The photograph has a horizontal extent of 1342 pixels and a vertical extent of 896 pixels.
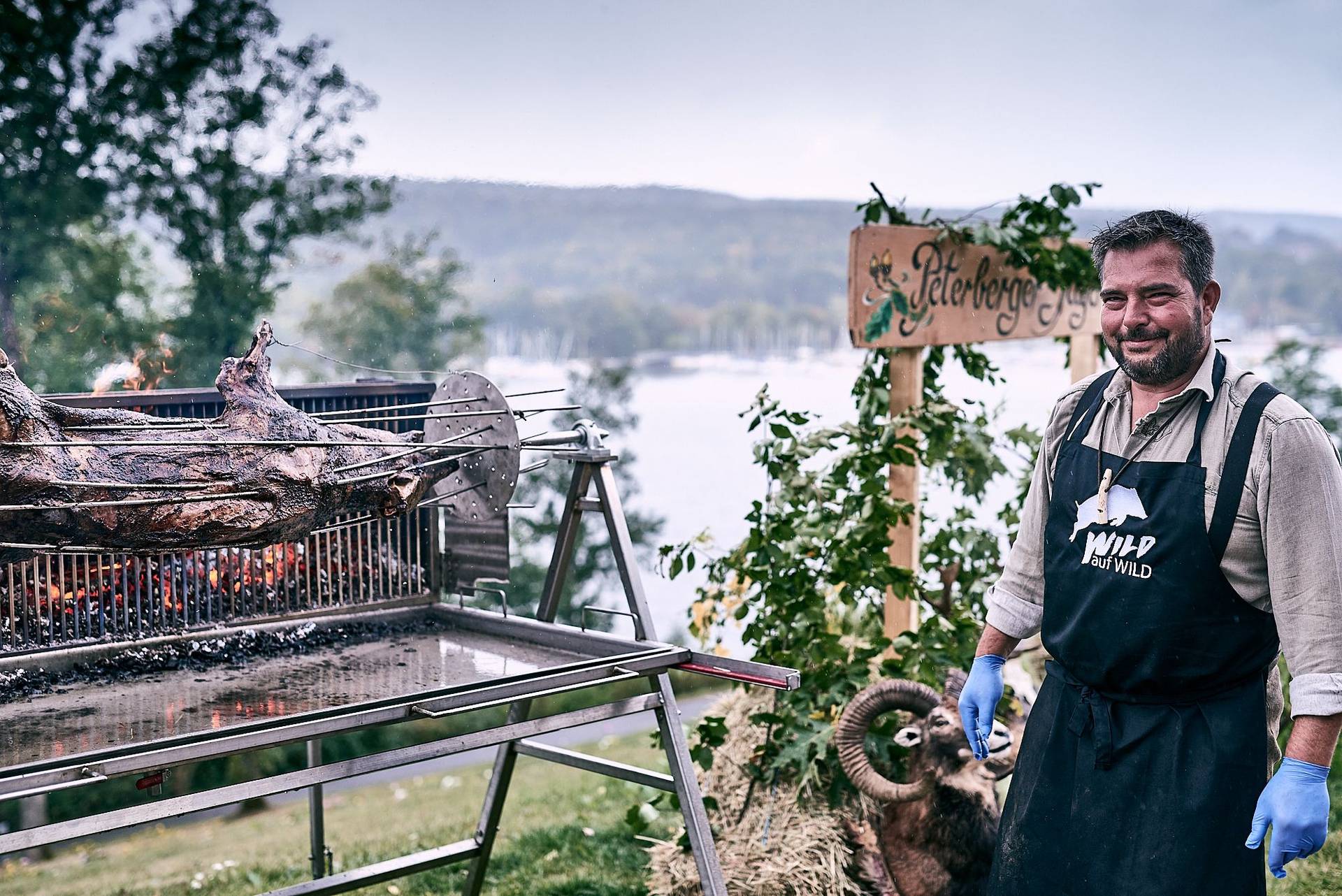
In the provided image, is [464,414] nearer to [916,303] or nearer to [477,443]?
[477,443]

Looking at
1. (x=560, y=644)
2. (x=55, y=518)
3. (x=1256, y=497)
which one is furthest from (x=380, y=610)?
(x=1256, y=497)

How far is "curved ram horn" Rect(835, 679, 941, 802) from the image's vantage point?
3617mm

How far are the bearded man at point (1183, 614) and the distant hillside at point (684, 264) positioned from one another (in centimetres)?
436

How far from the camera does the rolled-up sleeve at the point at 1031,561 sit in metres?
2.81

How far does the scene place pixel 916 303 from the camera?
169 inches

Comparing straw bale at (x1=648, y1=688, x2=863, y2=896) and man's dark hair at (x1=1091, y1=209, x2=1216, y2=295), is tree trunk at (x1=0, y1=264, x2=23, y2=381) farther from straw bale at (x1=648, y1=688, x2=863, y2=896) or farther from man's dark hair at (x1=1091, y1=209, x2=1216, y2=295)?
man's dark hair at (x1=1091, y1=209, x2=1216, y2=295)

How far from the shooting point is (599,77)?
657 centimetres

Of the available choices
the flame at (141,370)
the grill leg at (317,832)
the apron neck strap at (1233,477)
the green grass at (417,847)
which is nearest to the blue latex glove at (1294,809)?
the apron neck strap at (1233,477)

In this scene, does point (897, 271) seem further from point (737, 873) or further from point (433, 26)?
point (433, 26)

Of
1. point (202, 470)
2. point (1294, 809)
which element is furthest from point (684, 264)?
point (1294, 809)

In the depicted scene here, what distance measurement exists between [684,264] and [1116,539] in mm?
4939

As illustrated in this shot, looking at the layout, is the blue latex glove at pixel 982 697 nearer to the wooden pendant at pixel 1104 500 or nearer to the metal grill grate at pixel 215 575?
the wooden pendant at pixel 1104 500

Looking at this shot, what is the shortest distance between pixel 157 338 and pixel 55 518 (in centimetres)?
277

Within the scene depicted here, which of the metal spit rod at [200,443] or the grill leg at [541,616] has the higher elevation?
the metal spit rod at [200,443]
